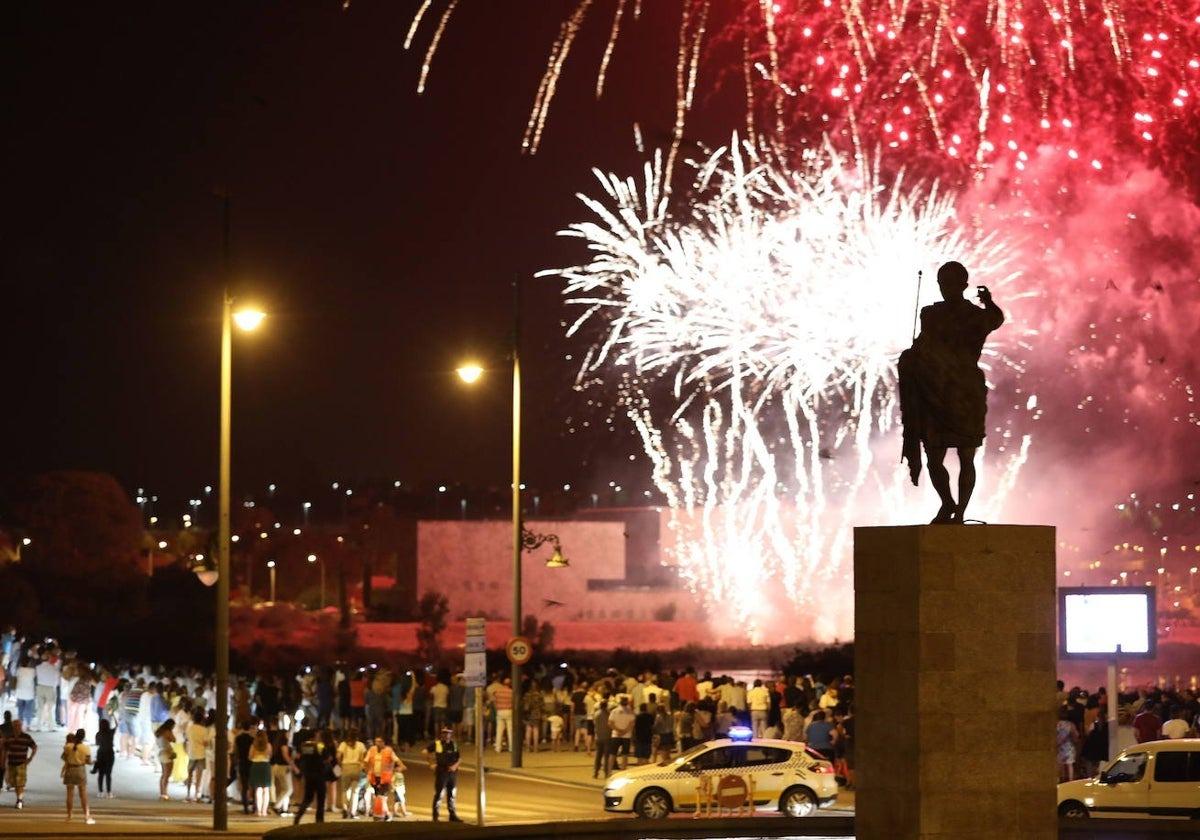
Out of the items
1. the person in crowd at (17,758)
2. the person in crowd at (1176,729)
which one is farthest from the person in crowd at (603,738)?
the person in crowd at (17,758)

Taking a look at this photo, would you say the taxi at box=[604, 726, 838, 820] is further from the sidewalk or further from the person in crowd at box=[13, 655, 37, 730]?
the person in crowd at box=[13, 655, 37, 730]

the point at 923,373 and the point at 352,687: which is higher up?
the point at 923,373

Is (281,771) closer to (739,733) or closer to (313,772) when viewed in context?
(313,772)

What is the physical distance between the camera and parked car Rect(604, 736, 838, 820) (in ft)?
80.6

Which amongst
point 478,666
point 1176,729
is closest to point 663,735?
point 478,666

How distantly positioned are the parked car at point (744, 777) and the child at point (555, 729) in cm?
1046

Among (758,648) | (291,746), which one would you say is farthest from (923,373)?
(758,648)

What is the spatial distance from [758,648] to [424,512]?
155ft

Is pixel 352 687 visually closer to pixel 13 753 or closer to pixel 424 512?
pixel 13 753

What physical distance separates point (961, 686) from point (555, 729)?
74.2 ft

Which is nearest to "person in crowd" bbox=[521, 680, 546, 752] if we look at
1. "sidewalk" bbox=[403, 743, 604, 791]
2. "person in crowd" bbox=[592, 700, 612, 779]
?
"sidewalk" bbox=[403, 743, 604, 791]

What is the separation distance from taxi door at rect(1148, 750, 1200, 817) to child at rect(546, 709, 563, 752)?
1527cm

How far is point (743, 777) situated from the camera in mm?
24531

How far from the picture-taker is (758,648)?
73.5 meters
